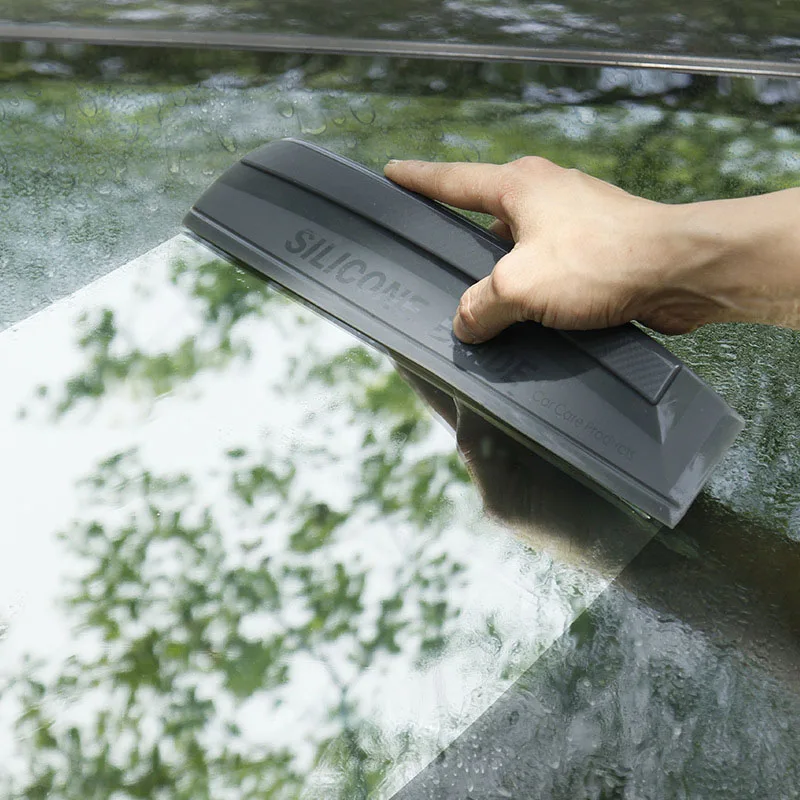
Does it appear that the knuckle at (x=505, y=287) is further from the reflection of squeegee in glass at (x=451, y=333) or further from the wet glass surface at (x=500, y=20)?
the wet glass surface at (x=500, y=20)

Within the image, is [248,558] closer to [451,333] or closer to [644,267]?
[451,333]

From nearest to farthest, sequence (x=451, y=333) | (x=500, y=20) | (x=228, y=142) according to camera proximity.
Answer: (x=451, y=333) < (x=228, y=142) < (x=500, y=20)

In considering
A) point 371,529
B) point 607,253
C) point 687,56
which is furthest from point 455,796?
point 687,56

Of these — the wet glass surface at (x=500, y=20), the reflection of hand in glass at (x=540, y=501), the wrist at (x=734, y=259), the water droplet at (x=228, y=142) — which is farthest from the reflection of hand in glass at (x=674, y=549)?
the wet glass surface at (x=500, y=20)

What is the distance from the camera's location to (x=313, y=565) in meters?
0.78

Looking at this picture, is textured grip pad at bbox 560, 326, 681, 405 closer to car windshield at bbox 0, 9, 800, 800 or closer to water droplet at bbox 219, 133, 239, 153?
car windshield at bbox 0, 9, 800, 800

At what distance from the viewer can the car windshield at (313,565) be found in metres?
0.67

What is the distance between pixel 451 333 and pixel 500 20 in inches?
35.0

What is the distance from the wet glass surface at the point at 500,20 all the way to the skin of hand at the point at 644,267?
685 mm

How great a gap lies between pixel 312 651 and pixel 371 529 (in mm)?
132

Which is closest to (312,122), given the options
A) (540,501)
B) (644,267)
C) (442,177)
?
(442,177)

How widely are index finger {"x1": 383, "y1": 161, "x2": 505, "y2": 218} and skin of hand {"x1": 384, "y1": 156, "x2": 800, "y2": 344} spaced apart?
0.28 feet

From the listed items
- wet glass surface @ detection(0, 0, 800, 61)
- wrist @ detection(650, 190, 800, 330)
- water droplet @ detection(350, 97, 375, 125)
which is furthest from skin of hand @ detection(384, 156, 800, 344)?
wet glass surface @ detection(0, 0, 800, 61)

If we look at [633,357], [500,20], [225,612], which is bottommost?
[225,612]
